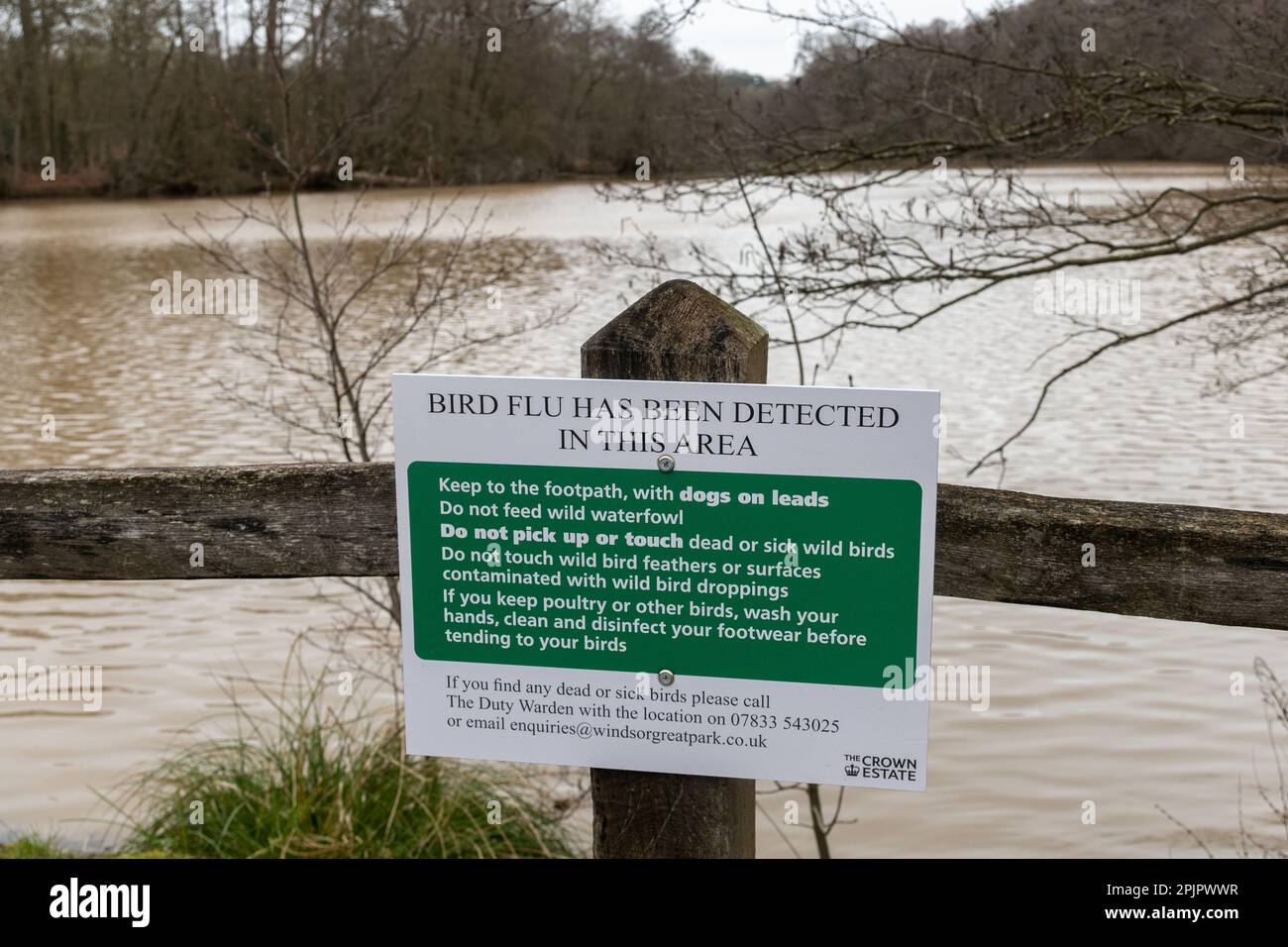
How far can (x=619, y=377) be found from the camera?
2.32 metres

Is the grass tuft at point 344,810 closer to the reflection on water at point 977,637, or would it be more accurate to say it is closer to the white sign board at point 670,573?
the reflection on water at point 977,637

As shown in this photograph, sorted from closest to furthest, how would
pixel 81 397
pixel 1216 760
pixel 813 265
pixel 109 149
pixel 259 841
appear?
1. pixel 259 841
2. pixel 813 265
3. pixel 1216 760
4. pixel 81 397
5. pixel 109 149

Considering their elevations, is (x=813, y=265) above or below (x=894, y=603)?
above

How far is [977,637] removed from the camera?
25.8 ft

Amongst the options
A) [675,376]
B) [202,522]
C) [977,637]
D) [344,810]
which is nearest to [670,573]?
[675,376]

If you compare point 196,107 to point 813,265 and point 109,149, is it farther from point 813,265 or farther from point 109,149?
Result: point 813,265

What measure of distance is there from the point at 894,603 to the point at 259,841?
8.49ft

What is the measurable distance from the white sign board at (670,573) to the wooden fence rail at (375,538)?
184 millimetres

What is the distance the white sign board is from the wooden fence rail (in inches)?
7.2

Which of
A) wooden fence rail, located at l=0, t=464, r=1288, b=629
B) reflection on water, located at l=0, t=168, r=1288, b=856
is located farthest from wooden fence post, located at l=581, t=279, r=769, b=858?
reflection on water, located at l=0, t=168, r=1288, b=856

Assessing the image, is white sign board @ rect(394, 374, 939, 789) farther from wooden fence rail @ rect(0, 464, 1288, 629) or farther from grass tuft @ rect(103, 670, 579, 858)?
grass tuft @ rect(103, 670, 579, 858)

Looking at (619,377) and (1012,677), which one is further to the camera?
(1012,677)

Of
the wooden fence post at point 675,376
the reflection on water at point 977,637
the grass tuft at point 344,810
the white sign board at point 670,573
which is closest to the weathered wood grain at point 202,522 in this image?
the white sign board at point 670,573

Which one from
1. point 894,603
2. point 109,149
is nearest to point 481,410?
point 894,603
